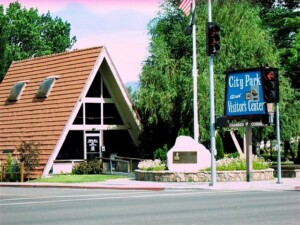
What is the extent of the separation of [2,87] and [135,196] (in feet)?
85.7

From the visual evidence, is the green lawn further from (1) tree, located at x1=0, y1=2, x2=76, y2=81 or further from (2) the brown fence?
(1) tree, located at x1=0, y1=2, x2=76, y2=81

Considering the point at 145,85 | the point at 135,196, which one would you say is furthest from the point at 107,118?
the point at 135,196

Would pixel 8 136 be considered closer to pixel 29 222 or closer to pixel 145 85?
pixel 145 85

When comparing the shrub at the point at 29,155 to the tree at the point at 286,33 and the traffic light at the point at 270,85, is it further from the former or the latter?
the tree at the point at 286,33

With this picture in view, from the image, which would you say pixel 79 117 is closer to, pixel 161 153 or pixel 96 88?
pixel 96 88

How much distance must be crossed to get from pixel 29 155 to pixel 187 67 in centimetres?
1119

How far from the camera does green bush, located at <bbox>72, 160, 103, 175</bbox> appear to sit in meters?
35.8

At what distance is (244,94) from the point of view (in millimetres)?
28078

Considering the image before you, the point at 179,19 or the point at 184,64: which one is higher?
the point at 179,19

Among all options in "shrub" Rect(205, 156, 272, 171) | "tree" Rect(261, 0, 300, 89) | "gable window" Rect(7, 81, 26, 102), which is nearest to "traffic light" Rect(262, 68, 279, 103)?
"shrub" Rect(205, 156, 272, 171)

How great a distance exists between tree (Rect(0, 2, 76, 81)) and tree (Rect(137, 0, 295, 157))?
104ft

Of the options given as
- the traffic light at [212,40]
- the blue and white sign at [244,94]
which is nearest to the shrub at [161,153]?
the blue and white sign at [244,94]

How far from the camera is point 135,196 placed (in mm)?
21688

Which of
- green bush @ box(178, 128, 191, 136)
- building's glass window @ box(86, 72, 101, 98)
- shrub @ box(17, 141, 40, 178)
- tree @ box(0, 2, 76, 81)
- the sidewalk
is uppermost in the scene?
tree @ box(0, 2, 76, 81)
